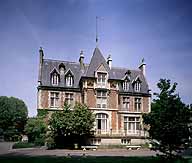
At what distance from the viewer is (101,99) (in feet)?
130

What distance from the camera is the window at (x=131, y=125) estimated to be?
4088 cm

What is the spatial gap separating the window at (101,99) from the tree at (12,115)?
27383 millimetres

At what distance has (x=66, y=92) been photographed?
39.9 m

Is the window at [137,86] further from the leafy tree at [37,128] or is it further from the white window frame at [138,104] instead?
the leafy tree at [37,128]

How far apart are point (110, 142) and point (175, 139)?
22735mm

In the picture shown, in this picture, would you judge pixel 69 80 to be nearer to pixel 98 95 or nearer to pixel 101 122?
pixel 98 95

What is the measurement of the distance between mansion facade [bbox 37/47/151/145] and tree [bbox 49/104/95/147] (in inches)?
122

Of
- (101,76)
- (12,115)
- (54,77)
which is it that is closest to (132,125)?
(101,76)

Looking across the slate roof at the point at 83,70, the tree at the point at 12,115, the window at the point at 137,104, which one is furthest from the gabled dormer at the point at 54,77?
the tree at the point at 12,115

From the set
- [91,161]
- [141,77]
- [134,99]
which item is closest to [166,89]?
[91,161]

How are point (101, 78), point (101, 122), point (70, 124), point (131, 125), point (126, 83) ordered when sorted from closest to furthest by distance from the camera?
point (70, 124) → point (101, 122) → point (101, 78) → point (131, 125) → point (126, 83)

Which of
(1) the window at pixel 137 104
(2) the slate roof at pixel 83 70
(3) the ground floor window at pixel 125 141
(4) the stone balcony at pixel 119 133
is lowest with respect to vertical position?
(3) the ground floor window at pixel 125 141

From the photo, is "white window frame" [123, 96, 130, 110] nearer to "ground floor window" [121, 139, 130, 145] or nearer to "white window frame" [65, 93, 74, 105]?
"ground floor window" [121, 139, 130, 145]

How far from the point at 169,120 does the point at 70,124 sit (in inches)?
757
